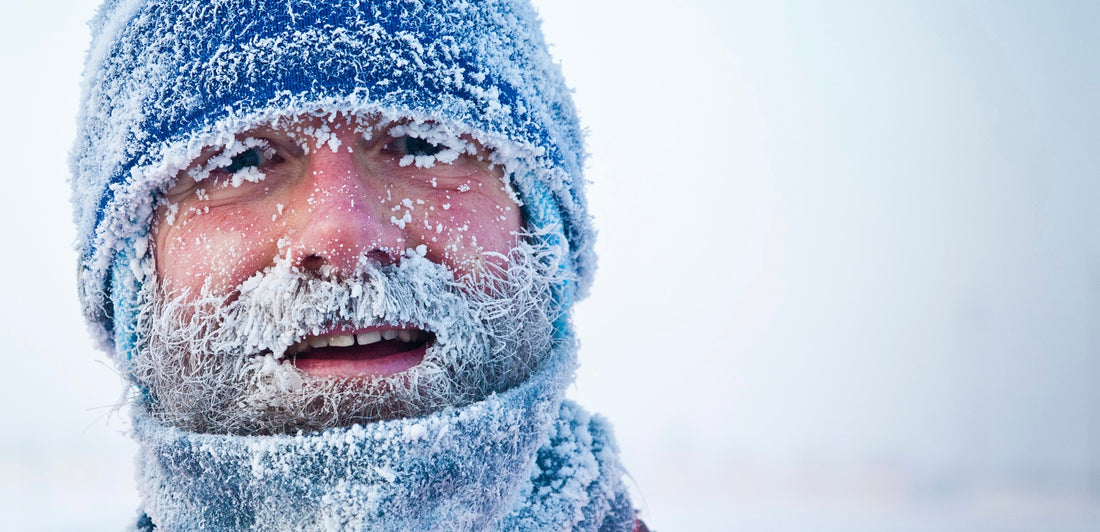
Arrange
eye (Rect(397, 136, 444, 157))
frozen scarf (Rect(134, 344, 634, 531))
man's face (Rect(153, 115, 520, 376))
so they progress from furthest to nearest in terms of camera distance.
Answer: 1. eye (Rect(397, 136, 444, 157))
2. man's face (Rect(153, 115, 520, 376))
3. frozen scarf (Rect(134, 344, 634, 531))

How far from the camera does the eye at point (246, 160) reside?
4.46 feet

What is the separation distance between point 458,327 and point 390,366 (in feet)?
0.45

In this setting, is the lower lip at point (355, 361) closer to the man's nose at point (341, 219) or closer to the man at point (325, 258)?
the man at point (325, 258)

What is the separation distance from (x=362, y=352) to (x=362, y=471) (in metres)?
0.24

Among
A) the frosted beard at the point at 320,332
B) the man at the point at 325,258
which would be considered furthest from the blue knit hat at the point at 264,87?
the frosted beard at the point at 320,332

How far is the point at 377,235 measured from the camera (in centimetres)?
128

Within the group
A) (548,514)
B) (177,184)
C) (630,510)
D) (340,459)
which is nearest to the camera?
(340,459)

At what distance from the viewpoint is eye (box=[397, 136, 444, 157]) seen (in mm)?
1403

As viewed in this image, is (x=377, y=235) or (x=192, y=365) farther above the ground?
(x=377, y=235)

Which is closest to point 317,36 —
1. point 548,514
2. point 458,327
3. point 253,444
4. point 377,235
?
point 377,235

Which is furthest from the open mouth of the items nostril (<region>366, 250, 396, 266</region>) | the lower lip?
nostril (<region>366, 250, 396, 266</region>)

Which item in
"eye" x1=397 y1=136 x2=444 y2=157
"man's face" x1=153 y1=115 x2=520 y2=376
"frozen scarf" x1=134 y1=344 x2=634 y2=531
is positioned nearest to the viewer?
"frozen scarf" x1=134 y1=344 x2=634 y2=531

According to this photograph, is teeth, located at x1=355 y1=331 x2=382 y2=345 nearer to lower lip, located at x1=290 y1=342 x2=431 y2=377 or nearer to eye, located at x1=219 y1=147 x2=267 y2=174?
lower lip, located at x1=290 y1=342 x2=431 y2=377

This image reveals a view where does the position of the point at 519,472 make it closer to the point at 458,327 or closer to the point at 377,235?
the point at 458,327
